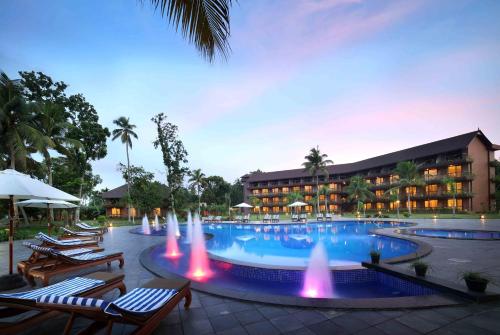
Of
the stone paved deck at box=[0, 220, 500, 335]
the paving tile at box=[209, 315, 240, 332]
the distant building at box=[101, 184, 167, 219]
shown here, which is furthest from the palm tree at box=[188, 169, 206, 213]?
the paving tile at box=[209, 315, 240, 332]

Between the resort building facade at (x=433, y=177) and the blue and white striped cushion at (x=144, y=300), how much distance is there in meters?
33.1

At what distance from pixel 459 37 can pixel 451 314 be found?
1579 centimetres

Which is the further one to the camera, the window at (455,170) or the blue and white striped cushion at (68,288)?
the window at (455,170)

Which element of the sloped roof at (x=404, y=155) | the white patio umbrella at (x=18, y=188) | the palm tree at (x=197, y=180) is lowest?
the white patio umbrella at (x=18, y=188)

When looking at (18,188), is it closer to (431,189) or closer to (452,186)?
(452,186)

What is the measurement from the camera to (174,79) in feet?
49.4

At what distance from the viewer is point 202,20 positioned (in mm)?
2643

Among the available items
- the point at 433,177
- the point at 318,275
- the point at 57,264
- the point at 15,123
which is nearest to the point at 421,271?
the point at 318,275

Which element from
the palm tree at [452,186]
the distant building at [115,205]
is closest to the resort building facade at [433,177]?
the palm tree at [452,186]

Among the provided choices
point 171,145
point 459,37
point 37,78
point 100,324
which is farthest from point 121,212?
point 459,37

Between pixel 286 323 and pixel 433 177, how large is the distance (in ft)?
147

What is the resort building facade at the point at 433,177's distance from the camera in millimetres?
34594

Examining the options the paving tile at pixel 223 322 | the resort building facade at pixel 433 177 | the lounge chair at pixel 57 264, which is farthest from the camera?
the resort building facade at pixel 433 177

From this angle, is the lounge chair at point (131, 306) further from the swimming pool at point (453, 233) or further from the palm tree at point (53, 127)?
the palm tree at point (53, 127)
